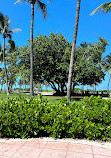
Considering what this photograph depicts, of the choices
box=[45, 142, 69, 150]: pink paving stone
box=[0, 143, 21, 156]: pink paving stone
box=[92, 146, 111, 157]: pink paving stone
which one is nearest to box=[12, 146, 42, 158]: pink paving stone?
box=[0, 143, 21, 156]: pink paving stone

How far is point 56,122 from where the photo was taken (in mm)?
4457

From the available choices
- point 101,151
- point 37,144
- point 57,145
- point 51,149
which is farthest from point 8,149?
point 101,151

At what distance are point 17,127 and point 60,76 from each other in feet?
55.1

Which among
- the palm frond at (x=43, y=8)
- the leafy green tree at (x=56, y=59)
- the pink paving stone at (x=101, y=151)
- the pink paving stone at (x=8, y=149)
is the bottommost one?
the pink paving stone at (x=101, y=151)

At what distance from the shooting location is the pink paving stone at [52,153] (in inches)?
135

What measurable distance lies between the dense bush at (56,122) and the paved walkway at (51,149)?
277 mm

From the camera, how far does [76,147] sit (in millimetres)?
3936

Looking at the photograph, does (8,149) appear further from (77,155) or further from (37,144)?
(77,155)

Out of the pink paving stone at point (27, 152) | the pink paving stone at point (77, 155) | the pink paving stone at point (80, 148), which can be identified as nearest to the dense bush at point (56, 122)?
the pink paving stone at point (80, 148)

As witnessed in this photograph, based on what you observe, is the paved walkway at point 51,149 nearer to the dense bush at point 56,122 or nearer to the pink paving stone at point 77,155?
the pink paving stone at point 77,155

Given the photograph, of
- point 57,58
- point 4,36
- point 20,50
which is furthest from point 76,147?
point 4,36

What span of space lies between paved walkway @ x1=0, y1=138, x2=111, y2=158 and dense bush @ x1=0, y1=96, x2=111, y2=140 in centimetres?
28

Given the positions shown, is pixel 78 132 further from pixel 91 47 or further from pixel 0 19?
pixel 0 19

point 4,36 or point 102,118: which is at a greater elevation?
point 4,36
